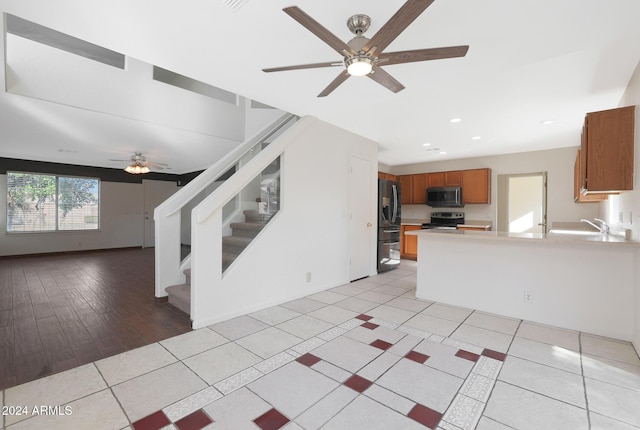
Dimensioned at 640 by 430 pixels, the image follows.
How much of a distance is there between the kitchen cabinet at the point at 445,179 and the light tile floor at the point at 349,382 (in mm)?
4224

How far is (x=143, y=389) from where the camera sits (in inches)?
72.7

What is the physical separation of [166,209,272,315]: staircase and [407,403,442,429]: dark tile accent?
218 centimetres

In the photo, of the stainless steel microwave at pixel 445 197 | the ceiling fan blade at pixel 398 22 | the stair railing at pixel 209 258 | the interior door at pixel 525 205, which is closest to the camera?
the ceiling fan blade at pixel 398 22

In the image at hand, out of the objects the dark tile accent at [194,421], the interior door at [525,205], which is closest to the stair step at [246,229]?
the dark tile accent at [194,421]

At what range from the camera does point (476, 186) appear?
6.32m

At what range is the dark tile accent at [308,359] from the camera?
2178 millimetres

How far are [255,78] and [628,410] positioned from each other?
147 inches

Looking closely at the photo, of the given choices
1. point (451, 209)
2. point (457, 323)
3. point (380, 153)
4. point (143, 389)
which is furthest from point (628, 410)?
point (451, 209)

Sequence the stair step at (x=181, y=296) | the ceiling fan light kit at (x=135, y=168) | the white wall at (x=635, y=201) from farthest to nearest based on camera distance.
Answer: the ceiling fan light kit at (x=135, y=168) → the stair step at (x=181, y=296) → the white wall at (x=635, y=201)

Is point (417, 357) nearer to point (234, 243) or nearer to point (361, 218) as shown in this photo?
point (234, 243)

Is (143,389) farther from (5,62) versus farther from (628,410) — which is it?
(5,62)

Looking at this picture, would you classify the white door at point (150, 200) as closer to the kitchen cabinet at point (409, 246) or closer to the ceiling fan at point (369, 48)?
the kitchen cabinet at point (409, 246)

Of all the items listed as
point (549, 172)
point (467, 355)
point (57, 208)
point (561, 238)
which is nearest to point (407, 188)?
point (549, 172)

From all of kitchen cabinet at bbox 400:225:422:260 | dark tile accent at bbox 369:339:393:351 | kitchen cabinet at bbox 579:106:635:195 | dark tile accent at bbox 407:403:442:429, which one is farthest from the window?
kitchen cabinet at bbox 579:106:635:195
